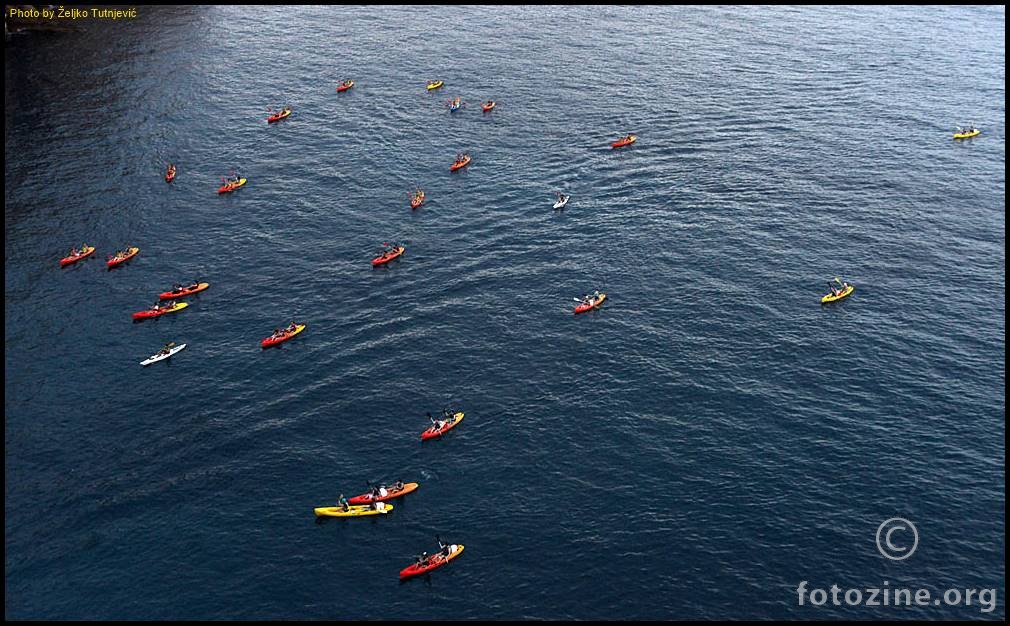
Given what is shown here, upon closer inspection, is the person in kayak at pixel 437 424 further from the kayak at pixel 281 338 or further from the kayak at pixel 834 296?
the kayak at pixel 834 296

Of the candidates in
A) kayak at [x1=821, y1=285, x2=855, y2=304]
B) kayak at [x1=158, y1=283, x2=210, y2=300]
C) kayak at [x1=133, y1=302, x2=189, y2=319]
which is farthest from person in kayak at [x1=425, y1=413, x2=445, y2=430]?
kayak at [x1=821, y1=285, x2=855, y2=304]

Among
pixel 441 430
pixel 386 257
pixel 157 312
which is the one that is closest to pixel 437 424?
pixel 441 430

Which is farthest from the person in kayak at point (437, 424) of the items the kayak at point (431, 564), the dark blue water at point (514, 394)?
the kayak at point (431, 564)

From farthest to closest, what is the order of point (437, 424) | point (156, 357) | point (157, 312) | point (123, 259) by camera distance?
point (123, 259)
point (157, 312)
point (156, 357)
point (437, 424)

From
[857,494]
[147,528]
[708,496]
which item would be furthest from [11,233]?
[857,494]

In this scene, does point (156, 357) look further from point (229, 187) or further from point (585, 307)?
point (585, 307)
